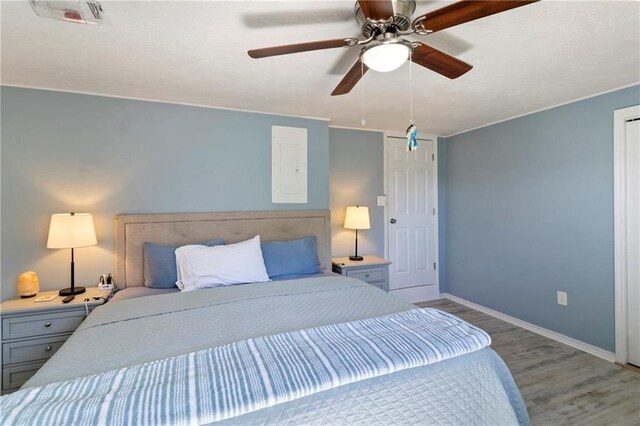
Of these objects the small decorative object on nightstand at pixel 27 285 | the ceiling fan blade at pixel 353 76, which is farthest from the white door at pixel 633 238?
the small decorative object on nightstand at pixel 27 285

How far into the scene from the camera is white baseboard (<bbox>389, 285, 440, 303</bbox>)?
387cm

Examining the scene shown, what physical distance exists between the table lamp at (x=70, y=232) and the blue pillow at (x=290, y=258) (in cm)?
133

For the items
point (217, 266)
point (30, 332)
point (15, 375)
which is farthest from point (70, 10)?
point (15, 375)

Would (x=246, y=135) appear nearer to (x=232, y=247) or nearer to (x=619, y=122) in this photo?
(x=232, y=247)

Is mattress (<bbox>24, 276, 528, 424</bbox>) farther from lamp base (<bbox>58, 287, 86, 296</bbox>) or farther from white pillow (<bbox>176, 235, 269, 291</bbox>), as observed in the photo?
lamp base (<bbox>58, 287, 86, 296</bbox>)

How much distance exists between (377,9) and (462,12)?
1.05 ft

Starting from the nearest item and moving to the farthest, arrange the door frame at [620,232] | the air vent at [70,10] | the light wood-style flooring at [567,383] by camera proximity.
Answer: the air vent at [70,10] < the light wood-style flooring at [567,383] < the door frame at [620,232]

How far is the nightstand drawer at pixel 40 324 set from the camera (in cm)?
192

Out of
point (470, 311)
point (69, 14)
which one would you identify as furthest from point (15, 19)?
point (470, 311)

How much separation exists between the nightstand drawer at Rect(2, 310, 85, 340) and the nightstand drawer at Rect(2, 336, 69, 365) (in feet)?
0.17

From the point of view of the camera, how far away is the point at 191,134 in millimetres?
2693

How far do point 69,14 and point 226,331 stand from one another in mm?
1734

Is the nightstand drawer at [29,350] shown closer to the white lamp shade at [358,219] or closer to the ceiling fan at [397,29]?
the ceiling fan at [397,29]

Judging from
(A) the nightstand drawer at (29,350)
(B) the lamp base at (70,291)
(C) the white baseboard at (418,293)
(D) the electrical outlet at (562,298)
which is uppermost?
(B) the lamp base at (70,291)
